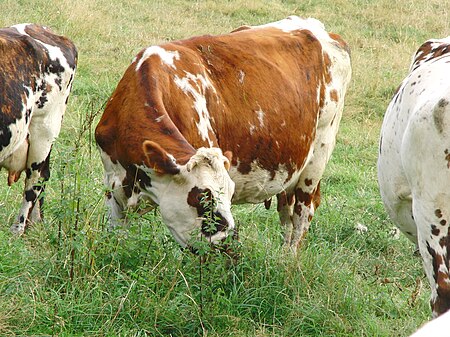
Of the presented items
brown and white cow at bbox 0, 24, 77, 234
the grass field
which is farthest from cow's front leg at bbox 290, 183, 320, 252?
brown and white cow at bbox 0, 24, 77, 234

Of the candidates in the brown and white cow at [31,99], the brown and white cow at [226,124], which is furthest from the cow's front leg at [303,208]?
the brown and white cow at [31,99]

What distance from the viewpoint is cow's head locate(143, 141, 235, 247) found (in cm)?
492

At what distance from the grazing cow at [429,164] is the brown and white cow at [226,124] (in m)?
1.08

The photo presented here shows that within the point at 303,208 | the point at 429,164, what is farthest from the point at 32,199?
the point at 429,164

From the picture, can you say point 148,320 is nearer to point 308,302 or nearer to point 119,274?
point 119,274

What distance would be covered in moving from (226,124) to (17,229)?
1.78m

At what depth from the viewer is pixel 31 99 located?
21.3 ft

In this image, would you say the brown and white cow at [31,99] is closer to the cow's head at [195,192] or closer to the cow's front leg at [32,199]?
the cow's front leg at [32,199]

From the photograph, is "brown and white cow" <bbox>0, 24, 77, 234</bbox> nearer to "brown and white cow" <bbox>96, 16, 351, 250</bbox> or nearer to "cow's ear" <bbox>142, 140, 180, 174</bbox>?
"brown and white cow" <bbox>96, 16, 351, 250</bbox>

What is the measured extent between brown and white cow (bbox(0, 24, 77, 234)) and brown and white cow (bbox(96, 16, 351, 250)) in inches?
39.7

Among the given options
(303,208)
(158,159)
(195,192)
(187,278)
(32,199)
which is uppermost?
(158,159)

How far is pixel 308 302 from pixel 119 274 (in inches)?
43.7

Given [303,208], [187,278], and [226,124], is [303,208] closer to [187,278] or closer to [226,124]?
[226,124]

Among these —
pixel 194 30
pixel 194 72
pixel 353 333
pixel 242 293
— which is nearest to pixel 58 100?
pixel 194 72
